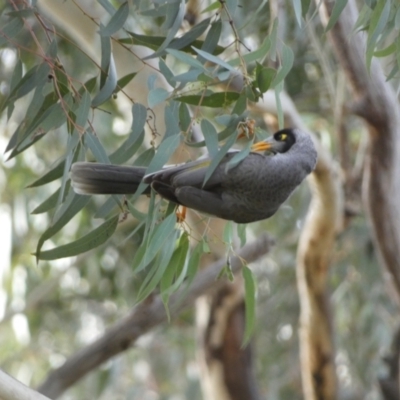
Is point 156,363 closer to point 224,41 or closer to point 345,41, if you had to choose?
point 224,41

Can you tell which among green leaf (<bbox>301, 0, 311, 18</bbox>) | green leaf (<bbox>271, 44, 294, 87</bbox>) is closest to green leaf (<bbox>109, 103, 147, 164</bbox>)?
green leaf (<bbox>271, 44, 294, 87</bbox>)

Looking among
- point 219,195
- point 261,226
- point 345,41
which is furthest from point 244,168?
point 261,226

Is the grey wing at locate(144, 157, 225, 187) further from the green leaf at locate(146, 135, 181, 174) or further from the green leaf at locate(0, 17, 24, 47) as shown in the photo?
the green leaf at locate(0, 17, 24, 47)

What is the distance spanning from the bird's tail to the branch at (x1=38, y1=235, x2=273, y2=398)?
1.36m

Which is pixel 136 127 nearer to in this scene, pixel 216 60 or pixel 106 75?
pixel 106 75

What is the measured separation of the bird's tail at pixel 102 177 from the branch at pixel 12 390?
1.24 ft

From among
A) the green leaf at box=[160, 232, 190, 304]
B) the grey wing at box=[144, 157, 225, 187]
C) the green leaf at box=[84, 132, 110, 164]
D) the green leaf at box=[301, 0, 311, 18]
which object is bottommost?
the green leaf at box=[160, 232, 190, 304]

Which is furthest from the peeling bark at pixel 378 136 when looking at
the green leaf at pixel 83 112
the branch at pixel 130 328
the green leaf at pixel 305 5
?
the green leaf at pixel 83 112

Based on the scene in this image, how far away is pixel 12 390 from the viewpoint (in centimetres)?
158

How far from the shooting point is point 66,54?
423 centimetres

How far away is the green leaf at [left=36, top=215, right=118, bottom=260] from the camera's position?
5.59 feet

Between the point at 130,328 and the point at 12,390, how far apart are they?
5.05ft

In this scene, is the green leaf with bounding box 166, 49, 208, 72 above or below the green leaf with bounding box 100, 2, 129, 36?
below

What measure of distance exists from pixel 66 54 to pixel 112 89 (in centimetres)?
263
